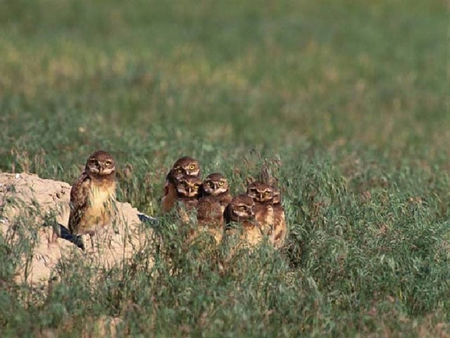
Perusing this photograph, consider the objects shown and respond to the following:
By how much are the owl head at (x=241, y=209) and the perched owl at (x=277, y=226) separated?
0.34m

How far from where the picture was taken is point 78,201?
874 cm

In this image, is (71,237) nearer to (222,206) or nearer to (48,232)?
(48,232)

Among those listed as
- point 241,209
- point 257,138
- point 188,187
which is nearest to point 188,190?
point 188,187

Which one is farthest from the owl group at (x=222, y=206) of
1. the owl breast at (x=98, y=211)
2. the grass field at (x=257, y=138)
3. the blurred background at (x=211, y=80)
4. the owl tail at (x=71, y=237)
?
the blurred background at (x=211, y=80)

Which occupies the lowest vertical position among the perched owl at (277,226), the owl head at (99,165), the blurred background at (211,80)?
the blurred background at (211,80)

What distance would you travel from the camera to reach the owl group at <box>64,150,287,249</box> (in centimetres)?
859

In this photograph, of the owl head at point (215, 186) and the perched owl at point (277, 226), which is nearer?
the perched owl at point (277, 226)

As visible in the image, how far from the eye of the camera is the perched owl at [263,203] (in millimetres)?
8859

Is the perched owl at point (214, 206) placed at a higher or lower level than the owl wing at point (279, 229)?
higher

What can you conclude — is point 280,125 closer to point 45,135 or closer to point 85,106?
point 85,106

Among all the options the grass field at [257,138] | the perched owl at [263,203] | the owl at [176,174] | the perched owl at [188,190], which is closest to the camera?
the grass field at [257,138]

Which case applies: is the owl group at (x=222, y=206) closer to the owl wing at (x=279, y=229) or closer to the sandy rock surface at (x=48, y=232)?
the owl wing at (x=279, y=229)

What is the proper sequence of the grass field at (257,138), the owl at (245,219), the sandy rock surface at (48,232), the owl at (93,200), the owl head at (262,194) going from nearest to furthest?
the grass field at (257,138)
the sandy rock surface at (48,232)
the owl at (245,219)
the owl at (93,200)
the owl head at (262,194)

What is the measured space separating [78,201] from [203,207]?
104 cm
